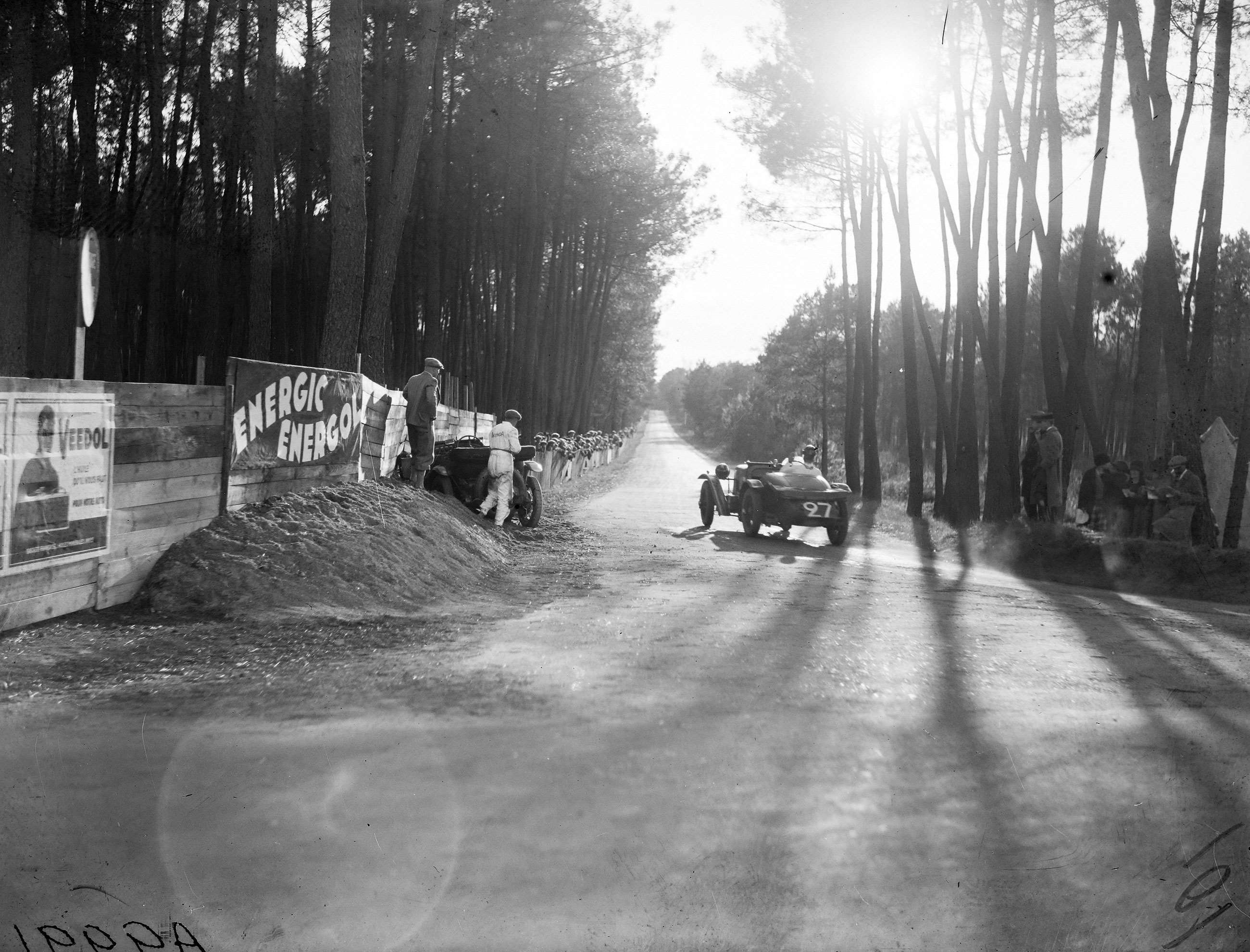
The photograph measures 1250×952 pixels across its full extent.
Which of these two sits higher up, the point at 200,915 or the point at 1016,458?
the point at 1016,458

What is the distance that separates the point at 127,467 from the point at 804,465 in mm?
11533

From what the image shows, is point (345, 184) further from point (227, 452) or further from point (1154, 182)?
point (1154, 182)

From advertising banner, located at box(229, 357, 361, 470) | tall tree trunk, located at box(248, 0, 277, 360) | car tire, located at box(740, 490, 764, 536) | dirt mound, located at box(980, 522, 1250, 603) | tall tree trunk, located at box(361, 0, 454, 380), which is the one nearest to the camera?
advertising banner, located at box(229, 357, 361, 470)

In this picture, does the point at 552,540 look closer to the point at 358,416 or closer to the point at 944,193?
the point at 358,416

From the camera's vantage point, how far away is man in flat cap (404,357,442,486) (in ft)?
46.1

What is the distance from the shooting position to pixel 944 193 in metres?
23.1

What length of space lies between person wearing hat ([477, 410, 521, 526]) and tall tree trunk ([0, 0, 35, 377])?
6.70m

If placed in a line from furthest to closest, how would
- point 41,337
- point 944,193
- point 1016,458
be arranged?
point 944,193 < point 41,337 < point 1016,458

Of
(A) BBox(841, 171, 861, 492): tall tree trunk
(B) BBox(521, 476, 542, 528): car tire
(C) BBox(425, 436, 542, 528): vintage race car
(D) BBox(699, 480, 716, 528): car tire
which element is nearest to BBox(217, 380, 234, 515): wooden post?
(C) BBox(425, 436, 542, 528): vintage race car

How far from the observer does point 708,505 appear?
18.8m

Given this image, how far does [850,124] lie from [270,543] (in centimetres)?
2137

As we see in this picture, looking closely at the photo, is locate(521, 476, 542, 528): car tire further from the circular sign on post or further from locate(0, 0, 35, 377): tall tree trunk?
the circular sign on post

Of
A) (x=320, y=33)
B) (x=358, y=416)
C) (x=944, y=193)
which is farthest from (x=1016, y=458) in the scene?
(x=320, y=33)

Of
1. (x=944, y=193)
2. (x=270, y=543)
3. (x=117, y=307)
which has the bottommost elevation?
(x=270, y=543)
